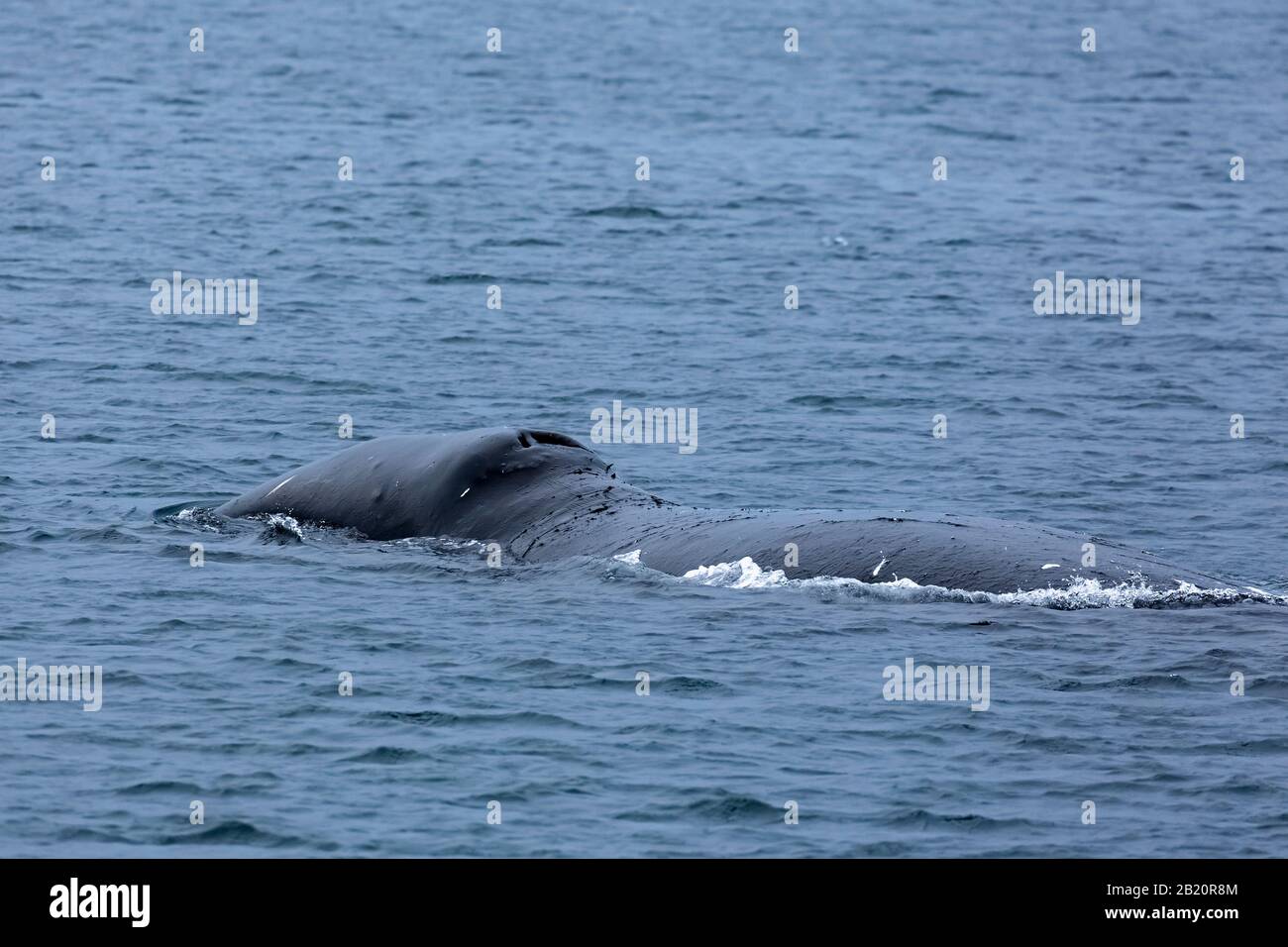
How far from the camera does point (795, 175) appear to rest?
51000 mm

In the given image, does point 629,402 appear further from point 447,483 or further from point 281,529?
point 447,483

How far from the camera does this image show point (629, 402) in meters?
29.6

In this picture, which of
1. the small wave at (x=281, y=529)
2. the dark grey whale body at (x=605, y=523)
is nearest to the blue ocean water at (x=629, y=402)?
the small wave at (x=281, y=529)

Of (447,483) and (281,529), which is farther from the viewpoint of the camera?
(281,529)

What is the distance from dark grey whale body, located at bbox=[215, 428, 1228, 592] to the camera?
675 inches

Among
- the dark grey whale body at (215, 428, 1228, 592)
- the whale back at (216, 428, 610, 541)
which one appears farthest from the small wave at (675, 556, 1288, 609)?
the whale back at (216, 428, 610, 541)

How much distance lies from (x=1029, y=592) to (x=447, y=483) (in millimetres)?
5784

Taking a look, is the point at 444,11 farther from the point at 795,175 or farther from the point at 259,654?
the point at 259,654

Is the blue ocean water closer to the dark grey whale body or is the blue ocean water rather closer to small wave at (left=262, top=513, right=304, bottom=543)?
small wave at (left=262, top=513, right=304, bottom=543)

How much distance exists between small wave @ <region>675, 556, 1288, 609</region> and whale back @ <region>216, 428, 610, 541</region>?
2320 millimetres
